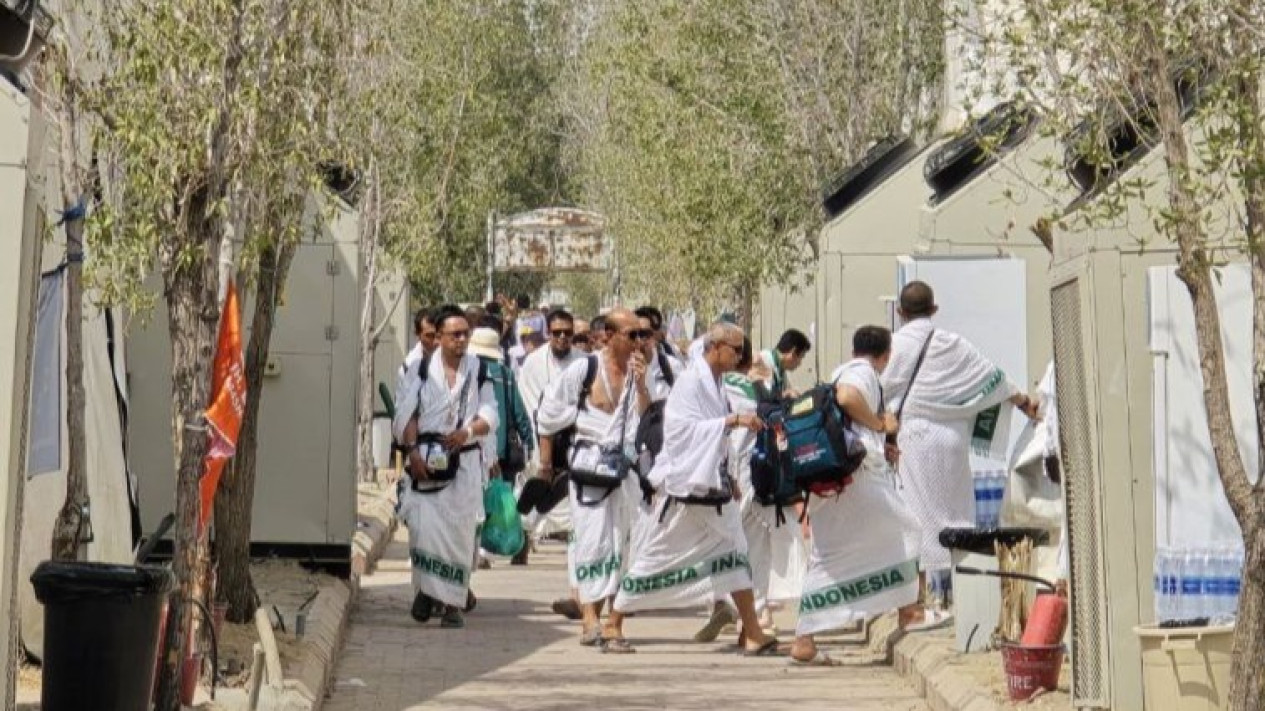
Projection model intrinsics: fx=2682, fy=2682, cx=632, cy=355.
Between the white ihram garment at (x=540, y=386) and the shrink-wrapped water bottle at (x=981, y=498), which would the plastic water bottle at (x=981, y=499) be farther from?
the white ihram garment at (x=540, y=386)

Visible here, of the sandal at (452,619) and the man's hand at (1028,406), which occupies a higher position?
the man's hand at (1028,406)

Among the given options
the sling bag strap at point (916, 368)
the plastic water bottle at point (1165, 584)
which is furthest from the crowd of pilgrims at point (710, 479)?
the plastic water bottle at point (1165, 584)

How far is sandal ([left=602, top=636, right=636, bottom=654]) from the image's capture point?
1485 centimetres

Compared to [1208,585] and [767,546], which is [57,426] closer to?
[1208,585]

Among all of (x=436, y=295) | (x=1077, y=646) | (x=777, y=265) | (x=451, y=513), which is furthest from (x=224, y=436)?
(x=436, y=295)

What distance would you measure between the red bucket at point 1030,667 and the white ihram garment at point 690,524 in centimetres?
352

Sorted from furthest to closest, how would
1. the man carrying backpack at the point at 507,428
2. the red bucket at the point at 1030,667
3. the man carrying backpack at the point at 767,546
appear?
1. the man carrying backpack at the point at 507,428
2. the man carrying backpack at the point at 767,546
3. the red bucket at the point at 1030,667

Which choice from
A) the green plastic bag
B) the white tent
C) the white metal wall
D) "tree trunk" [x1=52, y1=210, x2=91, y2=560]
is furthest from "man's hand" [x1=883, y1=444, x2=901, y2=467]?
"tree trunk" [x1=52, y1=210, x2=91, y2=560]

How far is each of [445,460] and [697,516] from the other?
1.95m

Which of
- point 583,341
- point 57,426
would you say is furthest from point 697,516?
point 583,341

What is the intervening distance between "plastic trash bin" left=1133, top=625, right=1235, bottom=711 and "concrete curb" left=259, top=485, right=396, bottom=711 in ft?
11.9

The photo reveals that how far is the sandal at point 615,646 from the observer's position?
14.9 m

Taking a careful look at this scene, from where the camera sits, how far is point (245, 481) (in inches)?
558

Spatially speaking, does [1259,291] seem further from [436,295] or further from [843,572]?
[436,295]
